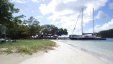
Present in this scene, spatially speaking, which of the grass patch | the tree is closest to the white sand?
the grass patch

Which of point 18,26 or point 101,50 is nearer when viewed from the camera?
point 101,50

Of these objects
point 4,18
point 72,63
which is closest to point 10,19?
point 4,18

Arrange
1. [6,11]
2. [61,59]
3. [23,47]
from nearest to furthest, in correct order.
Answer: [61,59], [23,47], [6,11]

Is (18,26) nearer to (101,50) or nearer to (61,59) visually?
(101,50)

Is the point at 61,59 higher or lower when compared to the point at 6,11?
lower

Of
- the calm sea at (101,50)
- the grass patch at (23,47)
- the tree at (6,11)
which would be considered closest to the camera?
the grass patch at (23,47)

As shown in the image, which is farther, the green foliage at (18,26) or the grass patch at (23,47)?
A: the green foliage at (18,26)

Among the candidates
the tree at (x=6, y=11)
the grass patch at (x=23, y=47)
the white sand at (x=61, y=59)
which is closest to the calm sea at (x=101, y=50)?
the white sand at (x=61, y=59)

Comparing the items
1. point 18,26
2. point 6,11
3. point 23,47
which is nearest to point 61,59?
point 23,47

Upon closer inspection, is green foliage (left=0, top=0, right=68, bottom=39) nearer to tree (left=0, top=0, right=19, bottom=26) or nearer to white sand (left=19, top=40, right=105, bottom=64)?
tree (left=0, top=0, right=19, bottom=26)

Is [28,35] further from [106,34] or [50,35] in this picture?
[106,34]

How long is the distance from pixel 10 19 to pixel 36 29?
74925 mm

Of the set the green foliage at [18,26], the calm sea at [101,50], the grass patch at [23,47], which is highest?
the green foliage at [18,26]

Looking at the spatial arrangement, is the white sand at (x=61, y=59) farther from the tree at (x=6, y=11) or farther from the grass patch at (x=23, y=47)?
the tree at (x=6, y=11)
